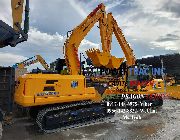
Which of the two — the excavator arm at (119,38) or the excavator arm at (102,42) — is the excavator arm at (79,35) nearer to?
the excavator arm at (102,42)

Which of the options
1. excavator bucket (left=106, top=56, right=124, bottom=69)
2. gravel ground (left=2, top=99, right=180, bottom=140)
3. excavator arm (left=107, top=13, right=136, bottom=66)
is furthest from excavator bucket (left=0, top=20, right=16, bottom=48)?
excavator arm (left=107, top=13, right=136, bottom=66)

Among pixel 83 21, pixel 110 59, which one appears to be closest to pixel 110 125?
pixel 110 59

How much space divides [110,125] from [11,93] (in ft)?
12.3

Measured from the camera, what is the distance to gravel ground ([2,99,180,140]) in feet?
25.5

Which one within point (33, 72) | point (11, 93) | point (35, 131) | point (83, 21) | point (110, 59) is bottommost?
point (35, 131)

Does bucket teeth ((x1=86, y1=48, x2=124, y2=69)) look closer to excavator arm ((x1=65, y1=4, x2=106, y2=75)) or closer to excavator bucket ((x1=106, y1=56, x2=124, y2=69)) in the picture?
excavator bucket ((x1=106, y1=56, x2=124, y2=69))

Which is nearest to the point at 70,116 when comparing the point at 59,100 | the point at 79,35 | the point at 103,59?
the point at 59,100

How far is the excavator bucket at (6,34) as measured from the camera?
805cm

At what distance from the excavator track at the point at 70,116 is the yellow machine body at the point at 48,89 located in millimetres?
274

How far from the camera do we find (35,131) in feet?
27.8

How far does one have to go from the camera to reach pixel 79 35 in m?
13.8

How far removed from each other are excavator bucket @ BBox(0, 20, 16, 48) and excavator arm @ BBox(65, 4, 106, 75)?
4.43 metres

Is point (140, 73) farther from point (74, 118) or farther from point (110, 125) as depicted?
point (74, 118)

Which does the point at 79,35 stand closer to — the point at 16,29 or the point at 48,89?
the point at 16,29
